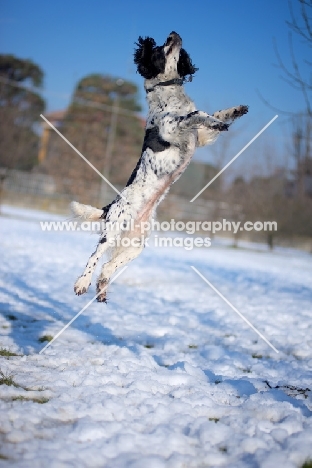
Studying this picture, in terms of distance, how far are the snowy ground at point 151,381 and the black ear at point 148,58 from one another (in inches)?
91.3

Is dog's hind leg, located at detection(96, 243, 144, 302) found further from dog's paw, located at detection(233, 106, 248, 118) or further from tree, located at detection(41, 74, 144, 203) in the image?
tree, located at detection(41, 74, 144, 203)

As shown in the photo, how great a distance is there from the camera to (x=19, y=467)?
179cm

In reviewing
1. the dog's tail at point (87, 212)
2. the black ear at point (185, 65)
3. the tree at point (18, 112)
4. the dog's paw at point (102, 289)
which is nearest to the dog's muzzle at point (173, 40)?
the black ear at point (185, 65)

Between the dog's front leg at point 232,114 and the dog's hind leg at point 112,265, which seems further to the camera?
the dog's hind leg at point 112,265

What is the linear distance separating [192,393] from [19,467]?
1303 millimetres

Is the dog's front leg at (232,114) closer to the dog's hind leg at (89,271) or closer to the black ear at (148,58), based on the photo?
the black ear at (148,58)

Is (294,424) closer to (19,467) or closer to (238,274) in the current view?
(19,467)

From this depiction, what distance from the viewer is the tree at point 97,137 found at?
29.4 metres

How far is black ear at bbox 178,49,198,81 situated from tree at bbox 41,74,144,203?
25.5 meters

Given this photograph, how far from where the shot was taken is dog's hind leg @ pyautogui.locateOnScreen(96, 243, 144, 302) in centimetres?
366

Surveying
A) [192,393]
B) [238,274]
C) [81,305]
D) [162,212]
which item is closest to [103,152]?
[162,212]

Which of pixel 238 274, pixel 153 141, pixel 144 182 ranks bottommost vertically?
pixel 238 274

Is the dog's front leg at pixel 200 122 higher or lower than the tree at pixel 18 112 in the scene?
lower

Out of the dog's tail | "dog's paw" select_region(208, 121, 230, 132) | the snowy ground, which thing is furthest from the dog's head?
the snowy ground
